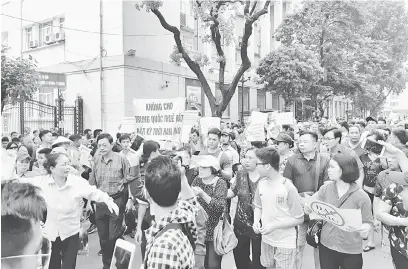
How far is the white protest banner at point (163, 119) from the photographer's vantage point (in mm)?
6379

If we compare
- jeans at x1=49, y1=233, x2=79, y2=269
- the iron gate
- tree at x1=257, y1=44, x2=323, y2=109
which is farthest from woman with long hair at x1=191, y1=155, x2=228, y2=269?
tree at x1=257, y1=44, x2=323, y2=109

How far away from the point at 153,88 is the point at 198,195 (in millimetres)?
16022

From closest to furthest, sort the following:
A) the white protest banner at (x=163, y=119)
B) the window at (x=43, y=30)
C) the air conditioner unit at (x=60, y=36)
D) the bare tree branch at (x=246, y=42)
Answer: the white protest banner at (x=163, y=119)
the bare tree branch at (x=246, y=42)
the air conditioner unit at (x=60, y=36)
the window at (x=43, y=30)

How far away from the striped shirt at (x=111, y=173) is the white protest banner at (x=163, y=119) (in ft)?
2.78

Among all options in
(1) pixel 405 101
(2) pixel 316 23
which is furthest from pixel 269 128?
(2) pixel 316 23

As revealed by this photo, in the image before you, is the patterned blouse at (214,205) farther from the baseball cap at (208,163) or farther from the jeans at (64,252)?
the jeans at (64,252)

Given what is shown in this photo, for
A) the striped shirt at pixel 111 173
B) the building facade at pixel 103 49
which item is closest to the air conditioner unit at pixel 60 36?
the building facade at pixel 103 49

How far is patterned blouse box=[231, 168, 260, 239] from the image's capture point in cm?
454

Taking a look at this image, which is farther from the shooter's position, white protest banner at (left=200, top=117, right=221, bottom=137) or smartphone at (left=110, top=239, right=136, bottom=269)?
white protest banner at (left=200, top=117, right=221, bottom=137)

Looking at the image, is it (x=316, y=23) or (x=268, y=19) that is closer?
(x=316, y=23)

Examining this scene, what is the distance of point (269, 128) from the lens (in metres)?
12.2

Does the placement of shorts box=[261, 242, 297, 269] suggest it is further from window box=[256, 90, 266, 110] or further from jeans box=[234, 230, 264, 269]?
window box=[256, 90, 266, 110]

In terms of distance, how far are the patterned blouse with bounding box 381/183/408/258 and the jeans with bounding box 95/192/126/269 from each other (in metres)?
3.28

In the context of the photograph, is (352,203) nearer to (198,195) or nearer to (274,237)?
(274,237)
